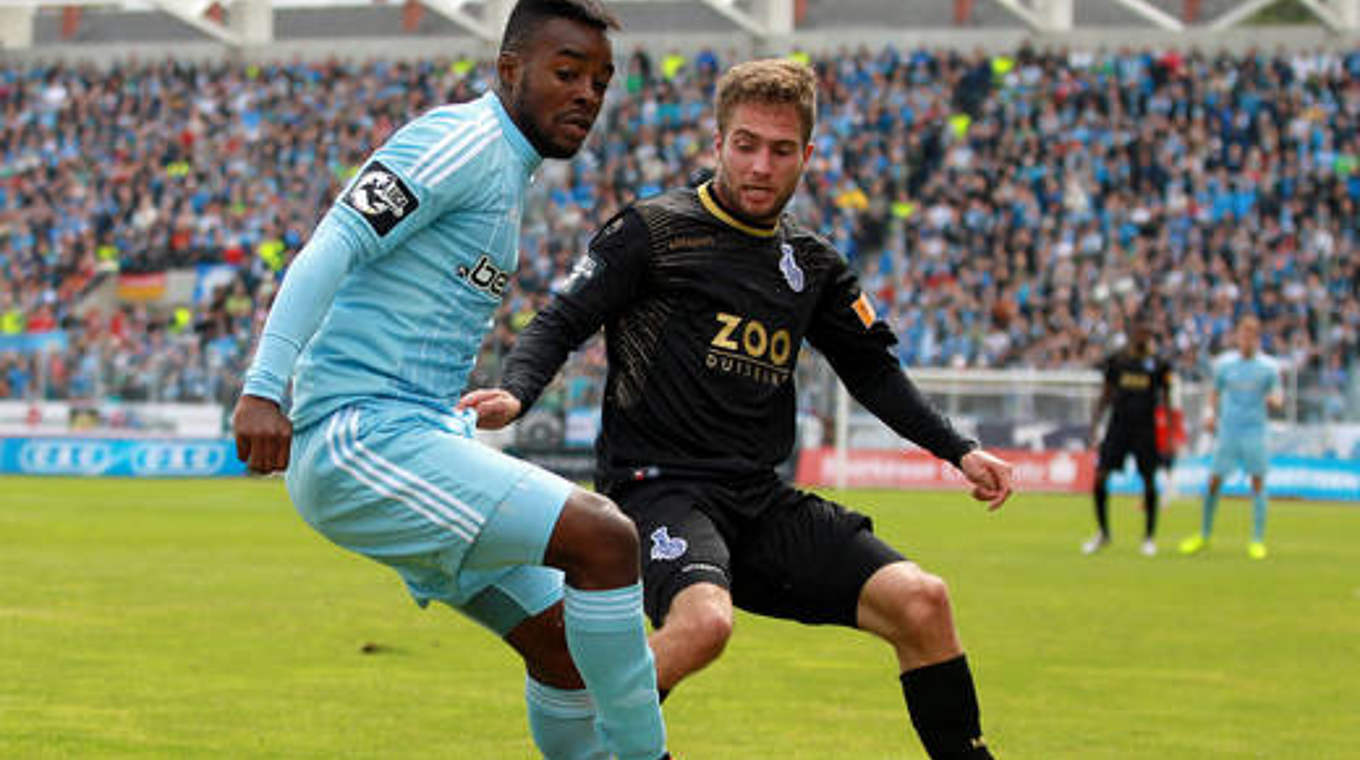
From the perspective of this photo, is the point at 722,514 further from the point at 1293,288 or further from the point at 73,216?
the point at 73,216

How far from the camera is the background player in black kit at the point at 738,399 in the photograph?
6121 mm

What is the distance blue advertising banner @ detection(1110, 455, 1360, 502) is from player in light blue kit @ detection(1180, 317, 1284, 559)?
13.3 meters

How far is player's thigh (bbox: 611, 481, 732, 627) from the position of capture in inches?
237

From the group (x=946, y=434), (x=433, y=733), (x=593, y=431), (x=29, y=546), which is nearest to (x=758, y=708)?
(x=433, y=733)

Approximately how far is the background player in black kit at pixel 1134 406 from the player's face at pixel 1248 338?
2.71 feet

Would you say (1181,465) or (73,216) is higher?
(73,216)

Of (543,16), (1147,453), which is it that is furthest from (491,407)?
(1147,453)

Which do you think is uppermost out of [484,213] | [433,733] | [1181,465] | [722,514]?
[484,213]

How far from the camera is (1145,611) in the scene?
14.3 m

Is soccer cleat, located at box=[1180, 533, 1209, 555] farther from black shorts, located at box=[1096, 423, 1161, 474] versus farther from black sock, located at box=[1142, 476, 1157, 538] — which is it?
black shorts, located at box=[1096, 423, 1161, 474]

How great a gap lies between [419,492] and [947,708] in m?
1.89

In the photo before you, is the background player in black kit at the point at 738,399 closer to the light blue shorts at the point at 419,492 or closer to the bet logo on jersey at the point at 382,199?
the light blue shorts at the point at 419,492

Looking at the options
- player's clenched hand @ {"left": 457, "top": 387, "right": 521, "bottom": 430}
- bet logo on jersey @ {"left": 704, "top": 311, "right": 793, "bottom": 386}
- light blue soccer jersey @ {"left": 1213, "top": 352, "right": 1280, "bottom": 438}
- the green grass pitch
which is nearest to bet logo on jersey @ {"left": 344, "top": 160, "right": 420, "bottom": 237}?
player's clenched hand @ {"left": 457, "top": 387, "right": 521, "bottom": 430}

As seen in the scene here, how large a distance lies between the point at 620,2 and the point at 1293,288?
64.8ft
